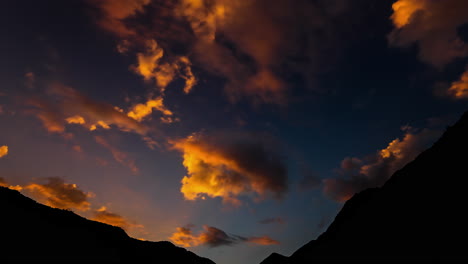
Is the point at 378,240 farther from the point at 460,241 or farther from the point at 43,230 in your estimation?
the point at 43,230

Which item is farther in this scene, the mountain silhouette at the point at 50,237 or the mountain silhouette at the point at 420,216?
the mountain silhouette at the point at 50,237

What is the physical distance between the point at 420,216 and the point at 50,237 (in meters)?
47.9

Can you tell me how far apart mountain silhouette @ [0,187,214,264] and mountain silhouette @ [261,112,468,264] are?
36869 millimetres

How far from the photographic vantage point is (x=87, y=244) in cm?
4728

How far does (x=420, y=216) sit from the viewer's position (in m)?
17.6

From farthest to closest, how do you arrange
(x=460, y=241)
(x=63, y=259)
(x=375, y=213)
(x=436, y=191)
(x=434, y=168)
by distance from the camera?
(x=63, y=259)
(x=375, y=213)
(x=434, y=168)
(x=436, y=191)
(x=460, y=241)

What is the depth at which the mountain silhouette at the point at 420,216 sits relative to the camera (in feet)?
49.5

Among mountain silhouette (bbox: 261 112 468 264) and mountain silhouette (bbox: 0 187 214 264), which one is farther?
mountain silhouette (bbox: 0 187 214 264)

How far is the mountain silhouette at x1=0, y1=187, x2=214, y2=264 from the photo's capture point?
33.8 metres

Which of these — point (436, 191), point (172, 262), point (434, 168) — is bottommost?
point (172, 262)

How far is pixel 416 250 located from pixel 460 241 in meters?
2.84

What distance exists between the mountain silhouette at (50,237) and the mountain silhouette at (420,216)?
3687 cm

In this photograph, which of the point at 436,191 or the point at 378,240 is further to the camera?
the point at 378,240

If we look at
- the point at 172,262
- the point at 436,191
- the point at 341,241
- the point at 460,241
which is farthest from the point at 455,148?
the point at 172,262
